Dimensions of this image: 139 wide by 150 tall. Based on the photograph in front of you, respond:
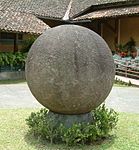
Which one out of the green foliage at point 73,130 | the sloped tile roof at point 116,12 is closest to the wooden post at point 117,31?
the sloped tile roof at point 116,12

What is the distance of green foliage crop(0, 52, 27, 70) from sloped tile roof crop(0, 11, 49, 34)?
1.51 meters

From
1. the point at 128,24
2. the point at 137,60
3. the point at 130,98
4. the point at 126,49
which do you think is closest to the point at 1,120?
the point at 130,98

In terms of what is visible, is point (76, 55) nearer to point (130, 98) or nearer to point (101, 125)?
point (101, 125)

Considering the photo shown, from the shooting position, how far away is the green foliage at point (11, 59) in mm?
13602

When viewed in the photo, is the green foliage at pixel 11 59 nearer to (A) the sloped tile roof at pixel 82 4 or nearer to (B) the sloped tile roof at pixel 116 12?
(B) the sloped tile roof at pixel 116 12

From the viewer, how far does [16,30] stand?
43.4ft

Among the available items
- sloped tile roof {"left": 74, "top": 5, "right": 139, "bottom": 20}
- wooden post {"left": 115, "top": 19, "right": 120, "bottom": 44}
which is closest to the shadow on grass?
sloped tile roof {"left": 74, "top": 5, "right": 139, "bottom": 20}

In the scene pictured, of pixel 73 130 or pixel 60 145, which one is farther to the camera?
pixel 60 145

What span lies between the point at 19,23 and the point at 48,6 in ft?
19.0

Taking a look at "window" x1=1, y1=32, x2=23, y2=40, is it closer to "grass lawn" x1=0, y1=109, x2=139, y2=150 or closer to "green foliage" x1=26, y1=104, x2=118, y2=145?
"grass lawn" x1=0, y1=109, x2=139, y2=150

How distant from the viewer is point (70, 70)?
4.14 meters

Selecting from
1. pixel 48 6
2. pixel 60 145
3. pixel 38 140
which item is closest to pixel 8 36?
pixel 48 6

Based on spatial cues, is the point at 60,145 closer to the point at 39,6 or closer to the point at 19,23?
the point at 19,23

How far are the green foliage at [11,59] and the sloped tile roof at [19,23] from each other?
151 cm
